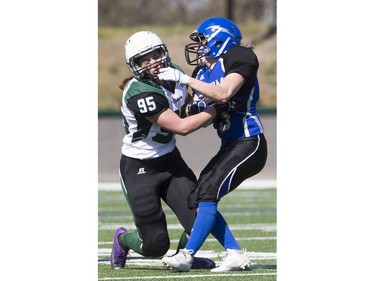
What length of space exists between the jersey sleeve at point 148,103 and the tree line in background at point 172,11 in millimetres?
26397

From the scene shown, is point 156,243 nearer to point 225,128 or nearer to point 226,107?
point 225,128

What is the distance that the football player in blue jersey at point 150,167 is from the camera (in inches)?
219

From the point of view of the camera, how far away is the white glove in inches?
208

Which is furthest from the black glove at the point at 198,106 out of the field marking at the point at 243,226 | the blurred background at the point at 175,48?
the blurred background at the point at 175,48

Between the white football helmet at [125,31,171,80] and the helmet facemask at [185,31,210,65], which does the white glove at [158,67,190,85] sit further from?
Result: the helmet facemask at [185,31,210,65]

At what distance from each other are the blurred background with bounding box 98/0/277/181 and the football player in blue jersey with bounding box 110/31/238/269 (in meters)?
9.63

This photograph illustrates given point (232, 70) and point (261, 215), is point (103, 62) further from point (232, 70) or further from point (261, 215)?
point (232, 70)

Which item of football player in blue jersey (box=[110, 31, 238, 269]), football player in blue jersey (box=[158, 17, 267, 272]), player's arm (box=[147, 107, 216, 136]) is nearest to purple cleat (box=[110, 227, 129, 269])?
football player in blue jersey (box=[110, 31, 238, 269])

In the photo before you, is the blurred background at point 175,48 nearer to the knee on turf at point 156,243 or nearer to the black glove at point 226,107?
the knee on turf at point 156,243

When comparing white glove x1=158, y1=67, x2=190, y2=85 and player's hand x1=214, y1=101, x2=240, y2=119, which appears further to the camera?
player's hand x1=214, y1=101, x2=240, y2=119

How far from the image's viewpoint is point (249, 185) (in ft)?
46.8

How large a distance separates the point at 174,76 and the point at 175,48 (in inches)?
748
